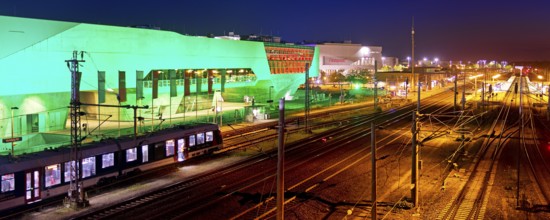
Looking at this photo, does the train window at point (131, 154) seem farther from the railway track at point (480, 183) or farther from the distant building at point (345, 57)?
the distant building at point (345, 57)

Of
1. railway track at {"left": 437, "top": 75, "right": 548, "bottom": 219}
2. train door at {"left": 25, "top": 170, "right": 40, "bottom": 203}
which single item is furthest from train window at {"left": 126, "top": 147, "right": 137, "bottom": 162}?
railway track at {"left": 437, "top": 75, "right": 548, "bottom": 219}

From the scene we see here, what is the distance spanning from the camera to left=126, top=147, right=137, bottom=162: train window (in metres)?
22.0

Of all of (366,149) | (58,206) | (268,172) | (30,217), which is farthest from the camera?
(366,149)

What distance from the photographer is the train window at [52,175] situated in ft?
59.3

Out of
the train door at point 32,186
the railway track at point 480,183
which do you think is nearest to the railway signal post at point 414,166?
the railway track at point 480,183

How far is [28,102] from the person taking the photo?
32.8 meters

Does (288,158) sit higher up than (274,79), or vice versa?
(274,79)

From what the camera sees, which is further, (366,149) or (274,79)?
(274,79)

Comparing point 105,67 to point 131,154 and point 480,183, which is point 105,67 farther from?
point 480,183

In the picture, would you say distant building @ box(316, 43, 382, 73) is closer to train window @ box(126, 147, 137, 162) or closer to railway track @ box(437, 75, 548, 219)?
railway track @ box(437, 75, 548, 219)

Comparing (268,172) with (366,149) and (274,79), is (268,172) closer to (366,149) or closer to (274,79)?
(366,149)

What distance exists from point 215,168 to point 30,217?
9.58 meters

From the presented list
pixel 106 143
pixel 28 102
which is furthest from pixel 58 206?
pixel 28 102

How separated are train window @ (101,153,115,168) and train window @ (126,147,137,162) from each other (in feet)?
2.96
